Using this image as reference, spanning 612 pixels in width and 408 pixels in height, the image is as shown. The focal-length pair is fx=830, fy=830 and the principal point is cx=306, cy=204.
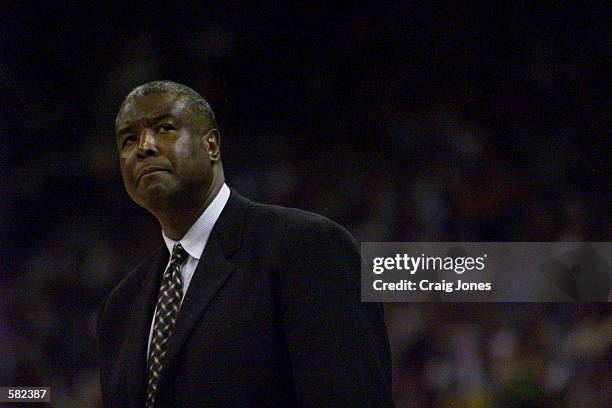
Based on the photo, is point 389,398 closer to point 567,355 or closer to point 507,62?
point 567,355

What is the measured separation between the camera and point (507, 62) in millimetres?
2777

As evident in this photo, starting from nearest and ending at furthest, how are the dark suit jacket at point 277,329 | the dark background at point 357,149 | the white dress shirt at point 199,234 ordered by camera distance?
the dark suit jacket at point 277,329 < the white dress shirt at point 199,234 < the dark background at point 357,149

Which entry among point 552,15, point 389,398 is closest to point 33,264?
point 389,398

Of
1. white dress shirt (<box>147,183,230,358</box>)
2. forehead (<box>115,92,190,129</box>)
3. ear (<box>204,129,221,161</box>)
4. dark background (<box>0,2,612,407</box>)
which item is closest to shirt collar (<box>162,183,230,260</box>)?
white dress shirt (<box>147,183,230,358</box>)

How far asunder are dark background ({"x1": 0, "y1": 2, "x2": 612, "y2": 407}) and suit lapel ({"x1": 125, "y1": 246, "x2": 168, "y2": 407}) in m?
0.81

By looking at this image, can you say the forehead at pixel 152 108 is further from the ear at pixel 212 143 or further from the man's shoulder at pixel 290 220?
the man's shoulder at pixel 290 220

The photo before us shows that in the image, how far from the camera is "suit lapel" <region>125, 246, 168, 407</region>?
1820mm

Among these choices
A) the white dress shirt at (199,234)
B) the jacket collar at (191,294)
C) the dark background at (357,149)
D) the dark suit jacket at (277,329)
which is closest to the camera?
the dark suit jacket at (277,329)

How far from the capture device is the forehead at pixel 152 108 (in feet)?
6.40

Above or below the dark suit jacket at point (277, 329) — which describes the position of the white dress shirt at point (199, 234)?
above

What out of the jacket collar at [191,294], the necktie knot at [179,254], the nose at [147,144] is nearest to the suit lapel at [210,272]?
the jacket collar at [191,294]

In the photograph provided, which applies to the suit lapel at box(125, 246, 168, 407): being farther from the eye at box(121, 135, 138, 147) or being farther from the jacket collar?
the eye at box(121, 135, 138, 147)

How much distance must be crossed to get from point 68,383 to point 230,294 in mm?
1336

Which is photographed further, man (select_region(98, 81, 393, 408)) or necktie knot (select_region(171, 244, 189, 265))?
necktie knot (select_region(171, 244, 189, 265))
